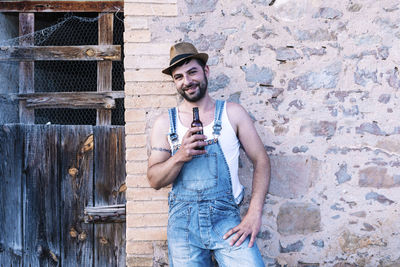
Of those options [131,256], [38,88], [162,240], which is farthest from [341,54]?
[38,88]

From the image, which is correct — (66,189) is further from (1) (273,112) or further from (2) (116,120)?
(1) (273,112)

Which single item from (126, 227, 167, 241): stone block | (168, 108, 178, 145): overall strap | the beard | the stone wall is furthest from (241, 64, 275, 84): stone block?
(126, 227, 167, 241): stone block

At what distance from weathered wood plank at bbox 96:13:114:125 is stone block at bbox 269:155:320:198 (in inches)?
65.5

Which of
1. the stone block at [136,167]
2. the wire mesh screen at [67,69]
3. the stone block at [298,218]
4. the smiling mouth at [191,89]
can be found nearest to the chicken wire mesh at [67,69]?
the wire mesh screen at [67,69]

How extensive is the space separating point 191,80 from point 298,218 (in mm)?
1380

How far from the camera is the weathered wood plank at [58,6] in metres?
3.32

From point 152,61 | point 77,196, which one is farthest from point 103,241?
point 152,61

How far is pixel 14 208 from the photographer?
3189 mm

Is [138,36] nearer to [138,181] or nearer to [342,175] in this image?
[138,181]

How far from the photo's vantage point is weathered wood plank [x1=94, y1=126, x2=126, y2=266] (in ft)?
10.4

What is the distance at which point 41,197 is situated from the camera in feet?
10.5

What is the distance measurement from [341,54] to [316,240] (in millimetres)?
1505

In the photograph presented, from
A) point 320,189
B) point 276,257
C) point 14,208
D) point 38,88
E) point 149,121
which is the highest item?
point 38,88

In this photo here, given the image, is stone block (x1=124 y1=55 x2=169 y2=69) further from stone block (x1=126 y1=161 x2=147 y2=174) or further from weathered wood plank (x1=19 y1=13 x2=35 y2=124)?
weathered wood plank (x1=19 y1=13 x2=35 y2=124)
